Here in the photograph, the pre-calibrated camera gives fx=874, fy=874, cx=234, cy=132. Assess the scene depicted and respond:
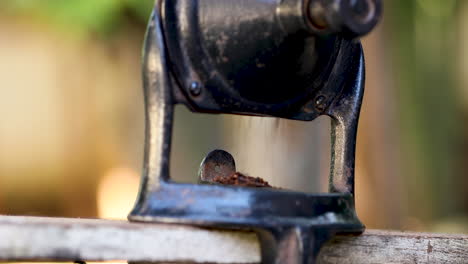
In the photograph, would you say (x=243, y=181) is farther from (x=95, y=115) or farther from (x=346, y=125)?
(x=95, y=115)

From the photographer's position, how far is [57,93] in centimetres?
783

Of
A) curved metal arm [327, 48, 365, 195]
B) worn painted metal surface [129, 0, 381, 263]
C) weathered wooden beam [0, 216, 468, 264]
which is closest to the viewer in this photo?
weathered wooden beam [0, 216, 468, 264]

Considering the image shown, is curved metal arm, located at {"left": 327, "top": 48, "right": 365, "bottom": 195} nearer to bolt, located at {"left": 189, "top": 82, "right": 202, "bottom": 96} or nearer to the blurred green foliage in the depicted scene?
bolt, located at {"left": 189, "top": 82, "right": 202, "bottom": 96}

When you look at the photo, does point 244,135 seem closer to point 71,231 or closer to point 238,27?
point 238,27

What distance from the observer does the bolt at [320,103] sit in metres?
1.64

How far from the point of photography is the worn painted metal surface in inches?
54.6

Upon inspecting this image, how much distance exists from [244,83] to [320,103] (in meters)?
0.20

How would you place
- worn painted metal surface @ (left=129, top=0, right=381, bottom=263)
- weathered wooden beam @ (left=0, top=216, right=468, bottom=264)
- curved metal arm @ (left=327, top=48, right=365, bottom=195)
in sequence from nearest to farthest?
1. weathered wooden beam @ (left=0, top=216, right=468, bottom=264)
2. worn painted metal surface @ (left=129, top=0, right=381, bottom=263)
3. curved metal arm @ (left=327, top=48, right=365, bottom=195)

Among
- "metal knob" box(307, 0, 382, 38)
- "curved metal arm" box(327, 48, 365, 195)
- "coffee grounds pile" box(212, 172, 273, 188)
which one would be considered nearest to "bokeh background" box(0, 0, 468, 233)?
"curved metal arm" box(327, 48, 365, 195)

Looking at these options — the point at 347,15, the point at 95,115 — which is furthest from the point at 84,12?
the point at 347,15

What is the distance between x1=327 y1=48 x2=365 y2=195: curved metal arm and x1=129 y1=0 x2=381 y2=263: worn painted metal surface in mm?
107

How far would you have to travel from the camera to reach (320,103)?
1.65 m

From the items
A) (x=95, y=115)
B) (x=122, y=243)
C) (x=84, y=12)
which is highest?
(x=84, y=12)

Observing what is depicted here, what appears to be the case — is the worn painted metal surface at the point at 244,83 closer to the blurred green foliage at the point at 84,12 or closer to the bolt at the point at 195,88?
the bolt at the point at 195,88
